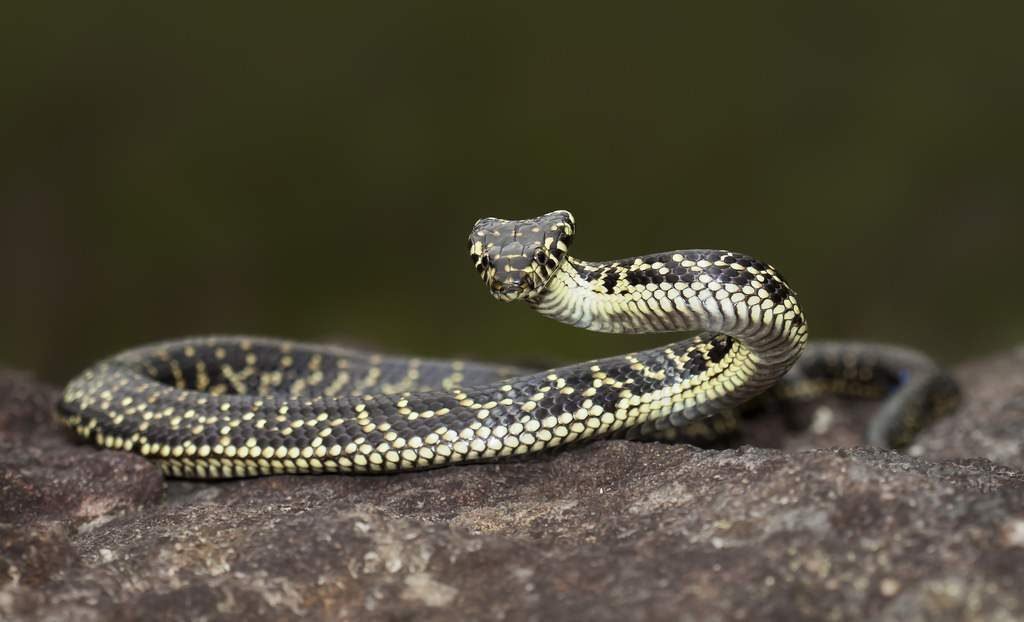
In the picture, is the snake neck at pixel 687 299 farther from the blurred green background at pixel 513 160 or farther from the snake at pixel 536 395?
the blurred green background at pixel 513 160

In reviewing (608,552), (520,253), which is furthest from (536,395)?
(608,552)

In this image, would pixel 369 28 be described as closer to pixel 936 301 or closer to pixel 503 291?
pixel 503 291

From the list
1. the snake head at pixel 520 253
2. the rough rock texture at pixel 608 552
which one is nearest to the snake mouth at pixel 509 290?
the snake head at pixel 520 253

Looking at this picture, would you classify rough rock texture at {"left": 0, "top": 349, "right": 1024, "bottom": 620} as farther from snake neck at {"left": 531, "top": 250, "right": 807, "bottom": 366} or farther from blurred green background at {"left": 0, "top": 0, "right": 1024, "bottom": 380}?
blurred green background at {"left": 0, "top": 0, "right": 1024, "bottom": 380}

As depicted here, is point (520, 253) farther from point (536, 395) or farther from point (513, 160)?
point (513, 160)

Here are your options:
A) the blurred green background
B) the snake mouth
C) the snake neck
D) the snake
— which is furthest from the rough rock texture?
the blurred green background

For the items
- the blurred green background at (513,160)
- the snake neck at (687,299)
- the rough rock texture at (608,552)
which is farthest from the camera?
the blurred green background at (513,160)

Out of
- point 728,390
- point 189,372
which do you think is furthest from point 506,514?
point 189,372
